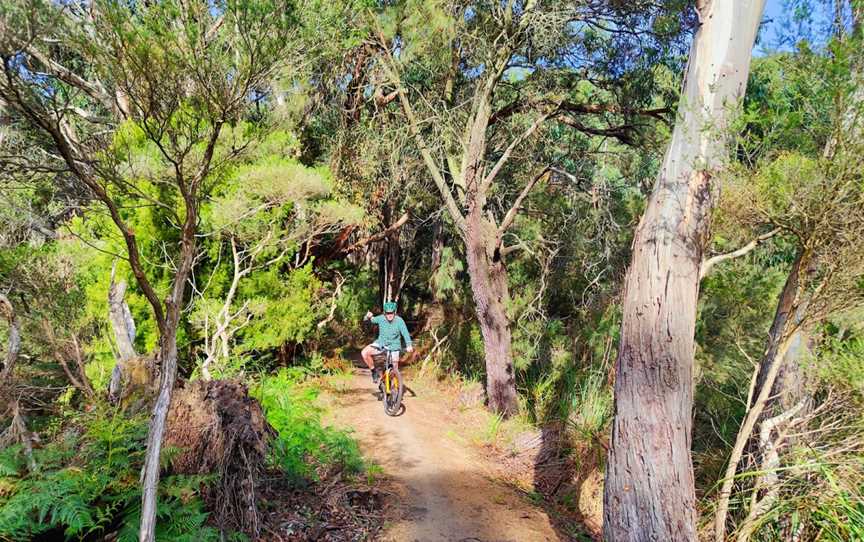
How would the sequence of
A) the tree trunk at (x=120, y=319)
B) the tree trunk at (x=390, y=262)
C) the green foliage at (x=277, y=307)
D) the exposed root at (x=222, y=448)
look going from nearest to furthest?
the exposed root at (x=222, y=448), the tree trunk at (x=120, y=319), the green foliage at (x=277, y=307), the tree trunk at (x=390, y=262)

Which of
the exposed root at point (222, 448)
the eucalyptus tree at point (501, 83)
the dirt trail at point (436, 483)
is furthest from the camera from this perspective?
the eucalyptus tree at point (501, 83)

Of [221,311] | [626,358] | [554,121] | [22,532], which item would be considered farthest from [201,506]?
[554,121]

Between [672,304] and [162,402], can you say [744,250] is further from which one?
[162,402]

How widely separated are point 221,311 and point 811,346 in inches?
288

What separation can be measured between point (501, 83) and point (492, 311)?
13.4 ft

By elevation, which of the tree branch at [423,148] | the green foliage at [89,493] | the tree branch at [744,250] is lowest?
the green foliage at [89,493]

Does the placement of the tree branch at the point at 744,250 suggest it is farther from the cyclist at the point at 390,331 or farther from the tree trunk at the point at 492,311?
the cyclist at the point at 390,331

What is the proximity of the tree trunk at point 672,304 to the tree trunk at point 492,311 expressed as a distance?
4.05 meters

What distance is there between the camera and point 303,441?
219 inches

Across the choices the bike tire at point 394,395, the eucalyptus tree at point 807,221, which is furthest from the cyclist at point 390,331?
the eucalyptus tree at point 807,221

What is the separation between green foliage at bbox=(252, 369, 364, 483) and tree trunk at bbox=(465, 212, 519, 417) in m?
2.92

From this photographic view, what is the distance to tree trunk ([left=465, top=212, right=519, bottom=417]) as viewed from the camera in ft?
26.2

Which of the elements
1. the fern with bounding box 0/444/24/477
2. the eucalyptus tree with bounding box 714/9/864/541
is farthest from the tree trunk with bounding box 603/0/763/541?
the fern with bounding box 0/444/24/477

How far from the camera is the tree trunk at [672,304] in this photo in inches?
144
